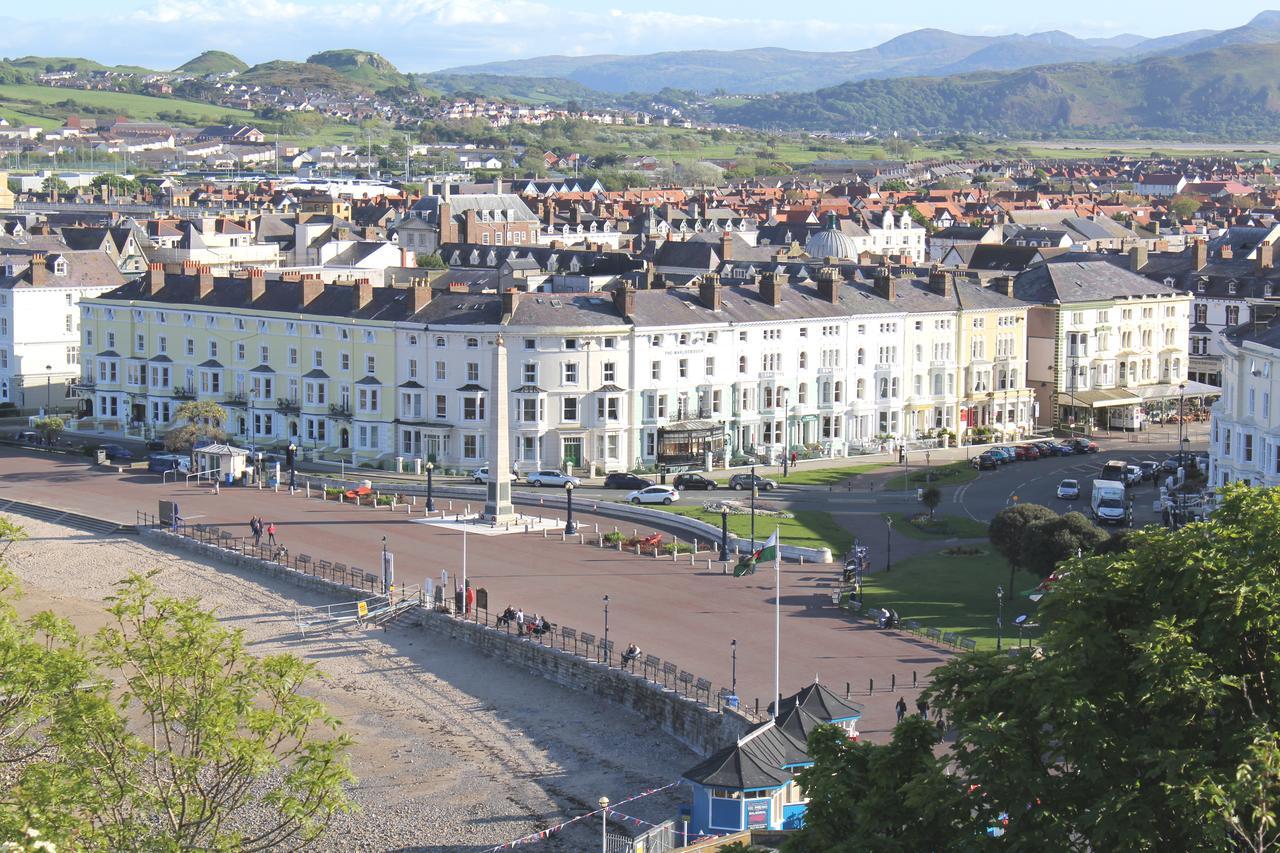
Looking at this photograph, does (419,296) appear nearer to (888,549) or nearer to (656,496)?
(656,496)

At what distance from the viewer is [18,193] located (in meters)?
171

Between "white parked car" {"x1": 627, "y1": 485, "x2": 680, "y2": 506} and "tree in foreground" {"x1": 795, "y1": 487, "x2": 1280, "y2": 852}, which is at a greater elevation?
"tree in foreground" {"x1": 795, "y1": 487, "x2": 1280, "y2": 852}

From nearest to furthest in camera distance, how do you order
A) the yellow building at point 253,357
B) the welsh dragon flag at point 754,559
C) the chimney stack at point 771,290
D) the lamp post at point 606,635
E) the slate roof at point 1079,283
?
the lamp post at point 606,635 < the welsh dragon flag at point 754,559 < the yellow building at point 253,357 < the chimney stack at point 771,290 < the slate roof at point 1079,283

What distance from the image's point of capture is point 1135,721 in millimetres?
23875

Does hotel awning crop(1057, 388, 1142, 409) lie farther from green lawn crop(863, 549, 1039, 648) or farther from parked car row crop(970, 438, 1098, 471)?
green lawn crop(863, 549, 1039, 648)

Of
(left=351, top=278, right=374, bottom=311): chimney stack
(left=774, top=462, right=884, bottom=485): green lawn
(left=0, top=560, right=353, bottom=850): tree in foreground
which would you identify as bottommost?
(left=774, top=462, right=884, bottom=485): green lawn

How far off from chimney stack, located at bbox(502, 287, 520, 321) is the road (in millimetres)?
9842

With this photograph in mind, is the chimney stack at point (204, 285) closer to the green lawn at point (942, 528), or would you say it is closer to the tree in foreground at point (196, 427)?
the tree in foreground at point (196, 427)

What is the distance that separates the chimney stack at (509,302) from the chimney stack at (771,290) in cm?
1046

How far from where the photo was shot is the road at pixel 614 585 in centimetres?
4444

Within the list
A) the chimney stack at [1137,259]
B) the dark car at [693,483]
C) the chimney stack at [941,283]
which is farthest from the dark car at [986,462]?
the chimney stack at [1137,259]

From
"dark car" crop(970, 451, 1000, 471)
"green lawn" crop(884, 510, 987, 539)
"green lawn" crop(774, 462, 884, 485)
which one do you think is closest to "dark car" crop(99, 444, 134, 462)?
"green lawn" crop(774, 462, 884, 485)

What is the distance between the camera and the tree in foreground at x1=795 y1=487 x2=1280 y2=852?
73.7 feet

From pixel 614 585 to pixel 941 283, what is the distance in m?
33.6
